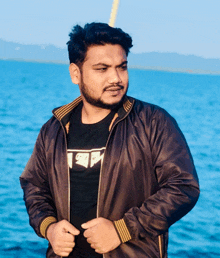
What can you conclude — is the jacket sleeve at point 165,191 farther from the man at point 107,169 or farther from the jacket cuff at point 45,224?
the jacket cuff at point 45,224

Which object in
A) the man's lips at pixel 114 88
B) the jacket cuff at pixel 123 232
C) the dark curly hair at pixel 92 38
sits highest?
the dark curly hair at pixel 92 38

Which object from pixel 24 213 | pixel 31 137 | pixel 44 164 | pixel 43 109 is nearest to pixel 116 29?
pixel 44 164

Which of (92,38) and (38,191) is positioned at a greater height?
(92,38)

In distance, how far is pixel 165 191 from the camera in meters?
2.89

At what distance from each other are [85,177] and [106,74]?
0.65m

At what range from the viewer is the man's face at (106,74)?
312 centimetres

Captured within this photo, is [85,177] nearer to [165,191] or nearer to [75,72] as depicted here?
[165,191]

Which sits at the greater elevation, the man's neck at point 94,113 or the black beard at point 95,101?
the black beard at point 95,101

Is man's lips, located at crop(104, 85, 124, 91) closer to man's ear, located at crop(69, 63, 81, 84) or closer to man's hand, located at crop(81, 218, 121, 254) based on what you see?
man's ear, located at crop(69, 63, 81, 84)

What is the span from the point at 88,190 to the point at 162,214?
0.50 metres

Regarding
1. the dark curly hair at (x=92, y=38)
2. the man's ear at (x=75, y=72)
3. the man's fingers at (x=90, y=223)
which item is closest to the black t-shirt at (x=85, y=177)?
the man's fingers at (x=90, y=223)

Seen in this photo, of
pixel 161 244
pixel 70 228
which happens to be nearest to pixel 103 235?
pixel 70 228

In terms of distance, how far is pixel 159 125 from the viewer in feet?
9.91

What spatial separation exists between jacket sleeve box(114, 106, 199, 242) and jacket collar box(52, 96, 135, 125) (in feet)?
0.81
